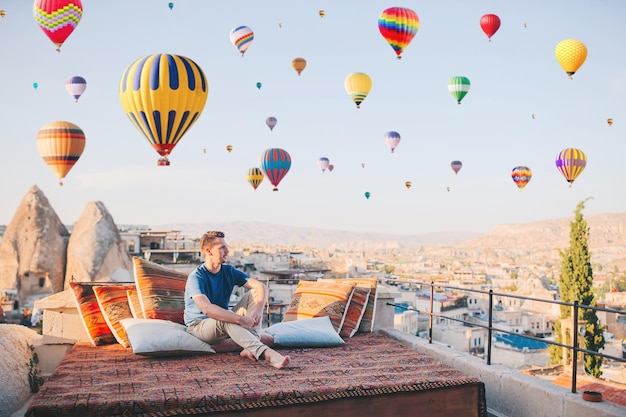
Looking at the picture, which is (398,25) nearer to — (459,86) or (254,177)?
(459,86)

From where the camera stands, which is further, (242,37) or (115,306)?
(242,37)

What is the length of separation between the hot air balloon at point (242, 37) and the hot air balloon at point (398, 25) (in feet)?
24.0

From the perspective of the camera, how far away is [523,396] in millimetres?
4266

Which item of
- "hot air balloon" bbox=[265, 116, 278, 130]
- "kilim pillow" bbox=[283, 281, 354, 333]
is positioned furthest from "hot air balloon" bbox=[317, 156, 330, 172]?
"kilim pillow" bbox=[283, 281, 354, 333]

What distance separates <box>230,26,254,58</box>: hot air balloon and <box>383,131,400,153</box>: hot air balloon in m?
9.90

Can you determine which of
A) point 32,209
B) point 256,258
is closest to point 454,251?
point 256,258

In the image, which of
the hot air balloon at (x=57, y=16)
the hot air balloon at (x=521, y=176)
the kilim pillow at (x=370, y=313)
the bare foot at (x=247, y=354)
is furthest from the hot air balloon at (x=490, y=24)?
the bare foot at (x=247, y=354)

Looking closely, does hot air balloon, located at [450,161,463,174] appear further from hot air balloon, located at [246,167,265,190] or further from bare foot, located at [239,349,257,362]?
bare foot, located at [239,349,257,362]

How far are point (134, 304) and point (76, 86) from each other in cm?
2382

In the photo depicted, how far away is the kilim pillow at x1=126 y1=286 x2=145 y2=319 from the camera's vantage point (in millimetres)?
5172

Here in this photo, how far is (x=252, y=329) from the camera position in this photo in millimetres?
4707

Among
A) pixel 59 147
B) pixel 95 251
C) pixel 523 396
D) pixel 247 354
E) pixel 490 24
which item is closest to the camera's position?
pixel 523 396

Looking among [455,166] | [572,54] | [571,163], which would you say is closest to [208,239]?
[572,54]

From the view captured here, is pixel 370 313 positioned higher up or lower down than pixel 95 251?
higher up
